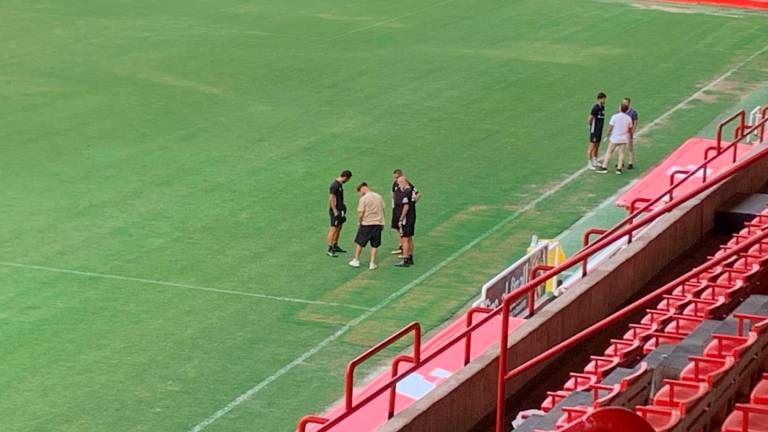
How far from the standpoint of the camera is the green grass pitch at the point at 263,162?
750 inches

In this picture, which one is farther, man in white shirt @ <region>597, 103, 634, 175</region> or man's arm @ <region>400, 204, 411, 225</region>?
man in white shirt @ <region>597, 103, 634, 175</region>

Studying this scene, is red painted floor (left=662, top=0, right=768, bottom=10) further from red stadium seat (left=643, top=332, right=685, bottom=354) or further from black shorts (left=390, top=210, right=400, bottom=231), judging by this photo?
red stadium seat (left=643, top=332, right=685, bottom=354)

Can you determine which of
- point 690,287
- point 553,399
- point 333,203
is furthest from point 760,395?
point 333,203

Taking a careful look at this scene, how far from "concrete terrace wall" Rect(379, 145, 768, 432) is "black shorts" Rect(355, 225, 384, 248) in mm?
5337

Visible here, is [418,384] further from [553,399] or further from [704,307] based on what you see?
[553,399]

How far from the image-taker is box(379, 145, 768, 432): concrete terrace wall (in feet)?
39.3

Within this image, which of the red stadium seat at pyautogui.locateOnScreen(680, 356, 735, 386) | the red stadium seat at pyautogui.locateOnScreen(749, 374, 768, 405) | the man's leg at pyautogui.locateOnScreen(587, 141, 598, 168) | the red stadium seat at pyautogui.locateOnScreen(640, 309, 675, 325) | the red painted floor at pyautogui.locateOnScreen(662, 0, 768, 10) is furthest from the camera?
the red painted floor at pyautogui.locateOnScreen(662, 0, 768, 10)

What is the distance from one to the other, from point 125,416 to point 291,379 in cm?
219

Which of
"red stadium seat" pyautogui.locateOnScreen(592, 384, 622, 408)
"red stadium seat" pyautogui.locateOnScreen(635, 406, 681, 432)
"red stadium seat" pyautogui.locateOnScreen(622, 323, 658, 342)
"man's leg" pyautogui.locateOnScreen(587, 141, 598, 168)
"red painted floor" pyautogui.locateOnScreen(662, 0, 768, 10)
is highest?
"red stadium seat" pyautogui.locateOnScreen(635, 406, 681, 432)

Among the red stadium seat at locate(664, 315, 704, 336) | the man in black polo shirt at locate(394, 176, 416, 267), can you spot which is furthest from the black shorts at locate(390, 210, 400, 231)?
the red stadium seat at locate(664, 315, 704, 336)

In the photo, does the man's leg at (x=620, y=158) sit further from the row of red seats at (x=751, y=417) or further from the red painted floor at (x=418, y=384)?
the row of red seats at (x=751, y=417)

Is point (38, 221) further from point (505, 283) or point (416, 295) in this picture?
point (505, 283)

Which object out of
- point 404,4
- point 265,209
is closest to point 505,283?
point 265,209

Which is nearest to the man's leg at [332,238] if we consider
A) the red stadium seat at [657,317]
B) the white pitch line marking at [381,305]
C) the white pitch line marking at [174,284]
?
the white pitch line marking at [381,305]
